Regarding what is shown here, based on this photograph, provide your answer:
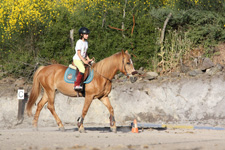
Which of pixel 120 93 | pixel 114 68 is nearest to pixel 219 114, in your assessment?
pixel 120 93

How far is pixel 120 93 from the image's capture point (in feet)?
59.8

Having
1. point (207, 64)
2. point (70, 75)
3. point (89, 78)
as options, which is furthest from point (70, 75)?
point (207, 64)

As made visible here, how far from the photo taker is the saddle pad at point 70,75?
45.0 feet

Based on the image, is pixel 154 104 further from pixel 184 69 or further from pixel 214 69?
pixel 214 69

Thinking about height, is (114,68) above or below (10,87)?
above

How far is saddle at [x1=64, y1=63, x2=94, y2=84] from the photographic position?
43.4 ft

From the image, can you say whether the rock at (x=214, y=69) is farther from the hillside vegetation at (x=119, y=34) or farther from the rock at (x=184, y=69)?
the hillside vegetation at (x=119, y=34)

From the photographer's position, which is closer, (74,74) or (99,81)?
(99,81)

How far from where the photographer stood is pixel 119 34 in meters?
21.6

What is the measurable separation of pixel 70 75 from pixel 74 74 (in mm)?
189

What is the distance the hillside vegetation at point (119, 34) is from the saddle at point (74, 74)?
7011mm

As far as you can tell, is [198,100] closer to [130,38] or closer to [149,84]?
[149,84]

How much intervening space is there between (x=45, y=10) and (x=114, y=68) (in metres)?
11.9

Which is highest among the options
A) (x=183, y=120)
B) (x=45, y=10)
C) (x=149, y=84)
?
(x=45, y=10)
